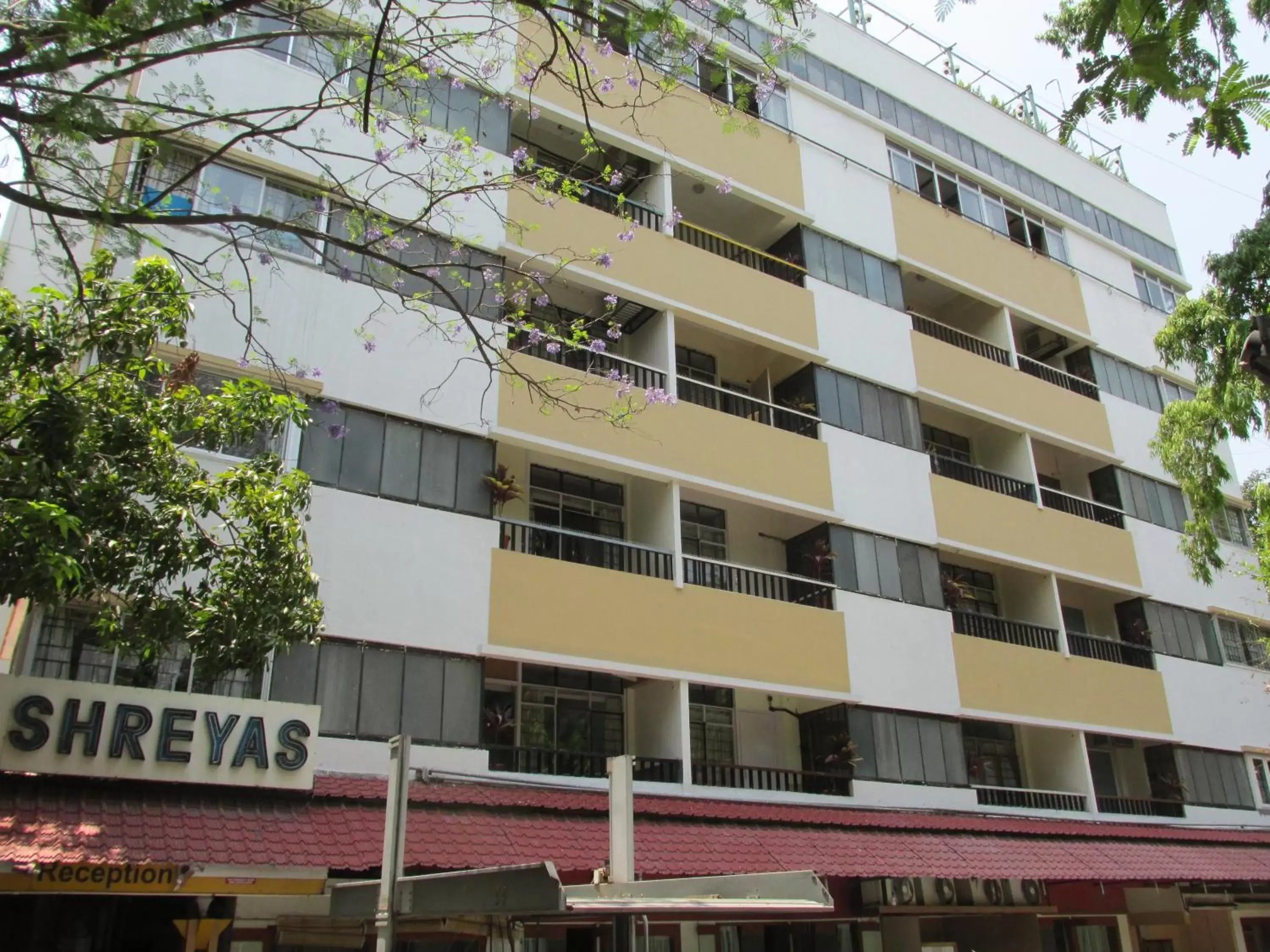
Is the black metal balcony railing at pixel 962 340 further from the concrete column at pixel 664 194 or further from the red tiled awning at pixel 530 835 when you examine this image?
the red tiled awning at pixel 530 835

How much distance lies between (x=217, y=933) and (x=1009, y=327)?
16.8 meters

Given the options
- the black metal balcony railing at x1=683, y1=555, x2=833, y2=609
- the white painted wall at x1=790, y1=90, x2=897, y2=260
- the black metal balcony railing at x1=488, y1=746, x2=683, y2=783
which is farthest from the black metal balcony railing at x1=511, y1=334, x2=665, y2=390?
the black metal balcony railing at x1=488, y1=746, x2=683, y2=783

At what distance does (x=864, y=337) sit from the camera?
685 inches

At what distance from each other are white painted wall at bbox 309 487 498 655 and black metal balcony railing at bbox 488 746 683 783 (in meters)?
1.44

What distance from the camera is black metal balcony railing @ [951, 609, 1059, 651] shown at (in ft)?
55.9

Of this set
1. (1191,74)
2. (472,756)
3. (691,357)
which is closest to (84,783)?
(472,756)

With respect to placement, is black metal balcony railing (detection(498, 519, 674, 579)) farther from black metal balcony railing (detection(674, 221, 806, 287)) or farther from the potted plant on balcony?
black metal balcony railing (detection(674, 221, 806, 287))

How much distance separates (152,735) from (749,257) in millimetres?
11847

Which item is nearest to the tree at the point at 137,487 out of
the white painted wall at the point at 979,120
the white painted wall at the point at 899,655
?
the white painted wall at the point at 899,655

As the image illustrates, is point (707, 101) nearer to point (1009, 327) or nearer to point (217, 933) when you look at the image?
point (1009, 327)

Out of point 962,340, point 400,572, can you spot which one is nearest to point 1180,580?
point 962,340

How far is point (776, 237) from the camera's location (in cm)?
1781

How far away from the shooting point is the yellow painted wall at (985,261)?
62.9ft

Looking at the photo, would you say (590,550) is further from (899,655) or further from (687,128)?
(687,128)
